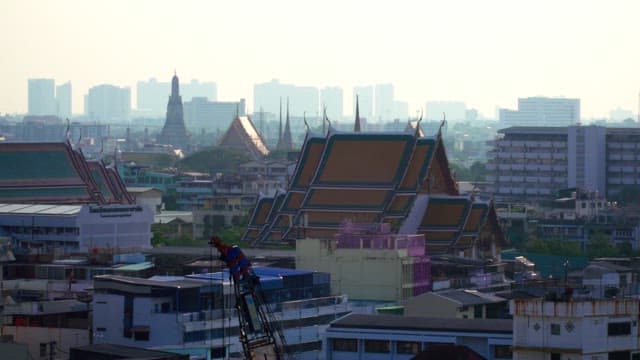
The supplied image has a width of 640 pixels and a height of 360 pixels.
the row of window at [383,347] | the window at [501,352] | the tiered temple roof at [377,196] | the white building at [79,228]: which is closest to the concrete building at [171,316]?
the row of window at [383,347]

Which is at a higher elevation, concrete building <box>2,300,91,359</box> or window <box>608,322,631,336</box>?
window <box>608,322,631,336</box>

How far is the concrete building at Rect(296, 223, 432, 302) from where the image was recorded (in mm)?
65312

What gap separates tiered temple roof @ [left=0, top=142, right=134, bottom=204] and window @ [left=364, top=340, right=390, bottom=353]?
4811 centimetres

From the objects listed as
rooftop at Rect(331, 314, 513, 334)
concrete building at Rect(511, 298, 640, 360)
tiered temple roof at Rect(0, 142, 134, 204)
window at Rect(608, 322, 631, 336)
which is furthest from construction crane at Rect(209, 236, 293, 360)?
tiered temple roof at Rect(0, 142, 134, 204)

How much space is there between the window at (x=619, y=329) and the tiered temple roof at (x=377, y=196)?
43.7 metres

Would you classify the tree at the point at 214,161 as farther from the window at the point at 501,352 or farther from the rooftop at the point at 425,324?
the window at the point at 501,352

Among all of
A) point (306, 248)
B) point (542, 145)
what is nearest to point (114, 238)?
point (306, 248)

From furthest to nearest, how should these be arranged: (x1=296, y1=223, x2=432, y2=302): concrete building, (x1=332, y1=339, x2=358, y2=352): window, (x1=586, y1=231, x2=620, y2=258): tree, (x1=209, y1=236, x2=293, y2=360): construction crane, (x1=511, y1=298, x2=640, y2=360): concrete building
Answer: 1. (x1=586, y1=231, x2=620, y2=258): tree
2. (x1=296, y1=223, x2=432, y2=302): concrete building
3. (x1=332, y1=339, x2=358, y2=352): window
4. (x1=209, y1=236, x2=293, y2=360): construction crane
5. (x1=511, y1=298, x2=640, y2=360): concrete building

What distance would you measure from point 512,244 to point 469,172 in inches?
3212

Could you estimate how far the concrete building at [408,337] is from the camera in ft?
153

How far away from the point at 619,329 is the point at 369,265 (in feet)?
90.9

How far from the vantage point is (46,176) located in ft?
321

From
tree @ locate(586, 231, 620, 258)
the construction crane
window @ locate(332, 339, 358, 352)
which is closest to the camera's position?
the construction crane

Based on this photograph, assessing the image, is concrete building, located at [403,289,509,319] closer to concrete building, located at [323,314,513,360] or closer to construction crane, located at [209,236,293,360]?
concrete building, located at [323,314,513,360]
